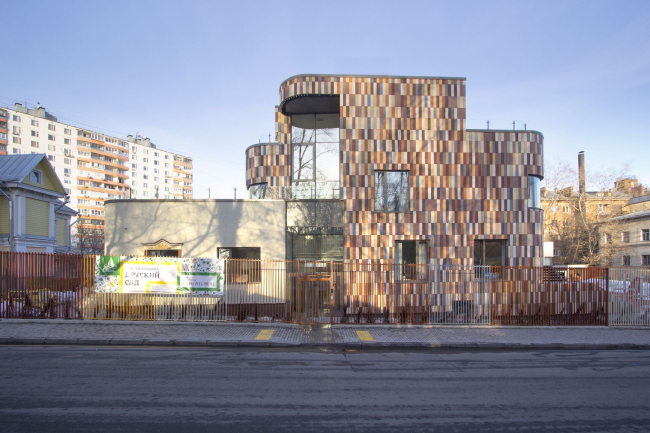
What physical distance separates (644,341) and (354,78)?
1353 centimetres

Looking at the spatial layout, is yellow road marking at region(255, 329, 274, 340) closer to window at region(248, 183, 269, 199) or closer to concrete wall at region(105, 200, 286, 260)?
concrete wall at region(105, 200, 286, 260)

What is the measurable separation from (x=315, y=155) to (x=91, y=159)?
82866mm

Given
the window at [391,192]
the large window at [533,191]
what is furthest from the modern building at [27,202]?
the large window at [533,191]

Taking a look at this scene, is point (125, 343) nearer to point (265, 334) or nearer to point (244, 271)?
point (265, 334)

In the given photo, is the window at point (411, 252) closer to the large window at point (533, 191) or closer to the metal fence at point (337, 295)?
the metal fence at point (337, 295)

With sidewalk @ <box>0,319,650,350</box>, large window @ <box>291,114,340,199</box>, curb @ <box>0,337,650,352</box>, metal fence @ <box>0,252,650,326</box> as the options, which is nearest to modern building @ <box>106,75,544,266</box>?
large window @ <box>291,114,340,199</box>

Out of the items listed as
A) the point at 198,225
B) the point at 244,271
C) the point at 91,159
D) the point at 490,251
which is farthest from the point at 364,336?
the point at 91,159

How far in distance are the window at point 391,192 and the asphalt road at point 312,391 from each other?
26.1 feet

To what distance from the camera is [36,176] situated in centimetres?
2752

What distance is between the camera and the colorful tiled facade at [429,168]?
17.2 m

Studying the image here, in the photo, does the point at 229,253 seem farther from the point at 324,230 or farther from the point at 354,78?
the point at 354,78

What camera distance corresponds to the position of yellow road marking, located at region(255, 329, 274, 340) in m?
12.1

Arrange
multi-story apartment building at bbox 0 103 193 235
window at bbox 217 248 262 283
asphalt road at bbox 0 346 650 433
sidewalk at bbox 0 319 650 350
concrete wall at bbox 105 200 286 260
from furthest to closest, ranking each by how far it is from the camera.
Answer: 1. multi-story apartment building at bbox 0 103 193 235
2. concrete wall at bbox 105 200 286 260
3. window at bbox 217 248 262 283
4. sidewalk at bbox 0 319 650 350
5. asphalt road at bbox 0 346 650 433

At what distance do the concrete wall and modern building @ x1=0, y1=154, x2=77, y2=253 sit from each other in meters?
12.6
